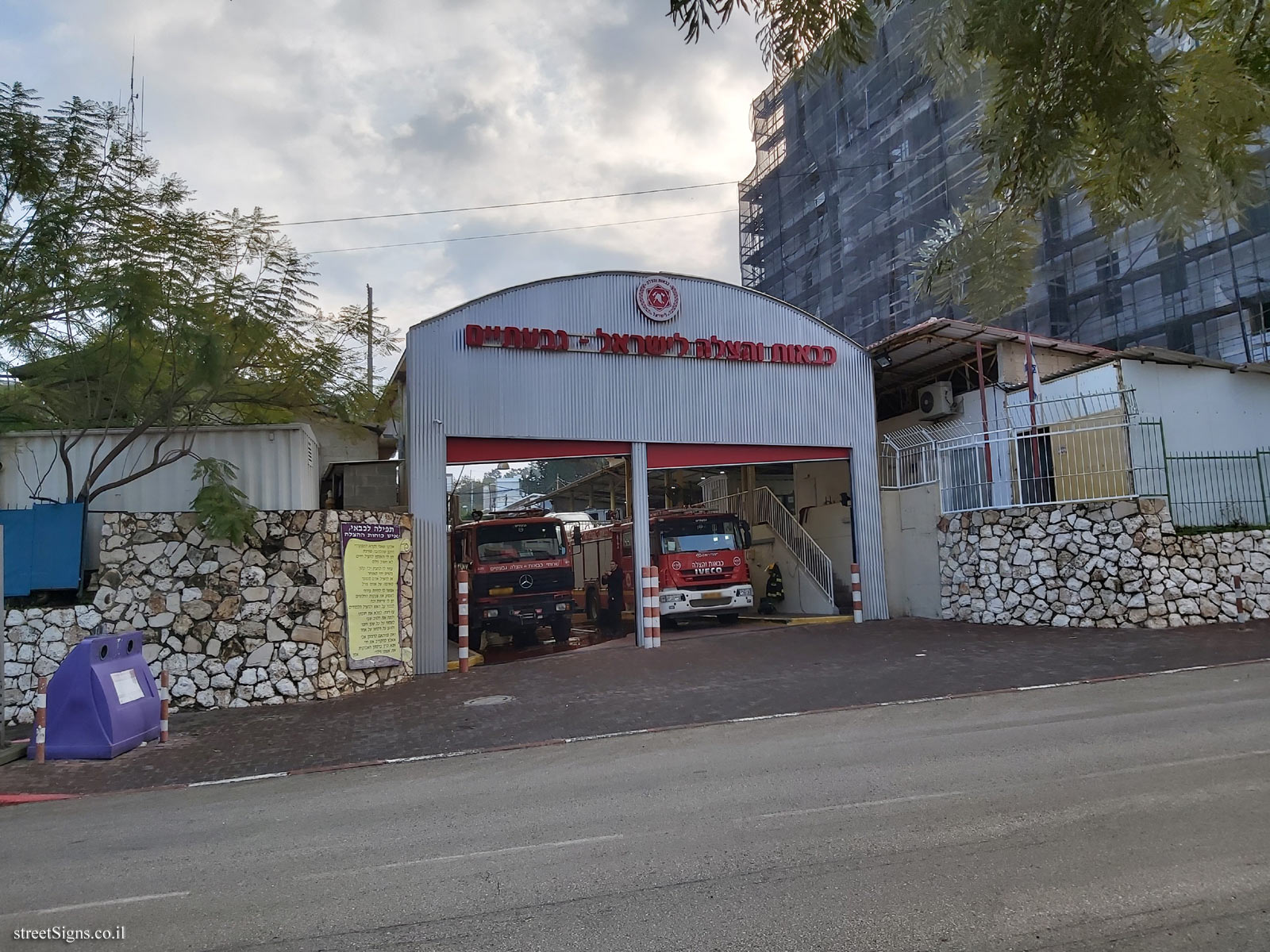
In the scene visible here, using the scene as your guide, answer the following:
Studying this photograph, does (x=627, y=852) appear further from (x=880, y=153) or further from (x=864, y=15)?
(x=880, y=153)

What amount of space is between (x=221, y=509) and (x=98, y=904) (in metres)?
7.64

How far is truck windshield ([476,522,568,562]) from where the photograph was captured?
17.5 meters

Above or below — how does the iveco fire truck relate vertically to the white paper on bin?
above

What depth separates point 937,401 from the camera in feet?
67.6

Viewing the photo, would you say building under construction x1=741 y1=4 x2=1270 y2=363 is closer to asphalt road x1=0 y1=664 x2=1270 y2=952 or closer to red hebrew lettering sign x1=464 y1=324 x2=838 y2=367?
red hebrew lettering sign x1=464 y1=324 x2=838 y2=367

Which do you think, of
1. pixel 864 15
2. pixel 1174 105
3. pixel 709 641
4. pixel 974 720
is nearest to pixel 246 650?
pixel 709 641

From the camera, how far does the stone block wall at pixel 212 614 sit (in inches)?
443

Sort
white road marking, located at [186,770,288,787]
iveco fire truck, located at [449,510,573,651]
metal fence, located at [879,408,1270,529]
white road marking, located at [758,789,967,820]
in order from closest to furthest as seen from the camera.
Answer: white road marking, located at [758,789,967,820] < white road marking, located at [186,770,288,787] < metal fence, located at [879,408,1270,529] < iveco fire truck, located at [449,510,573,651]

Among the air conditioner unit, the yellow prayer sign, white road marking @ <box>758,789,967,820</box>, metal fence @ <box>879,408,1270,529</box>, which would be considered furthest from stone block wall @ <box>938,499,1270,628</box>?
the yellow prayer sign

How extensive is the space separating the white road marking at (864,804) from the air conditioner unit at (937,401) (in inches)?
634

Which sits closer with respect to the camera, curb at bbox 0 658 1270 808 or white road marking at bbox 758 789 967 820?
white road marking at bbox 758 789 967 820

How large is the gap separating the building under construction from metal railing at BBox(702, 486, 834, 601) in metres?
6.01

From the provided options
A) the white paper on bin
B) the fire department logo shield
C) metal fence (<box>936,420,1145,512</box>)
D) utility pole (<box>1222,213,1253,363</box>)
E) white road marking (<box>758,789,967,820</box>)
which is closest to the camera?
white road marking (<box>758,789,967,820</box>)

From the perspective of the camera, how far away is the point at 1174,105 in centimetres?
424
